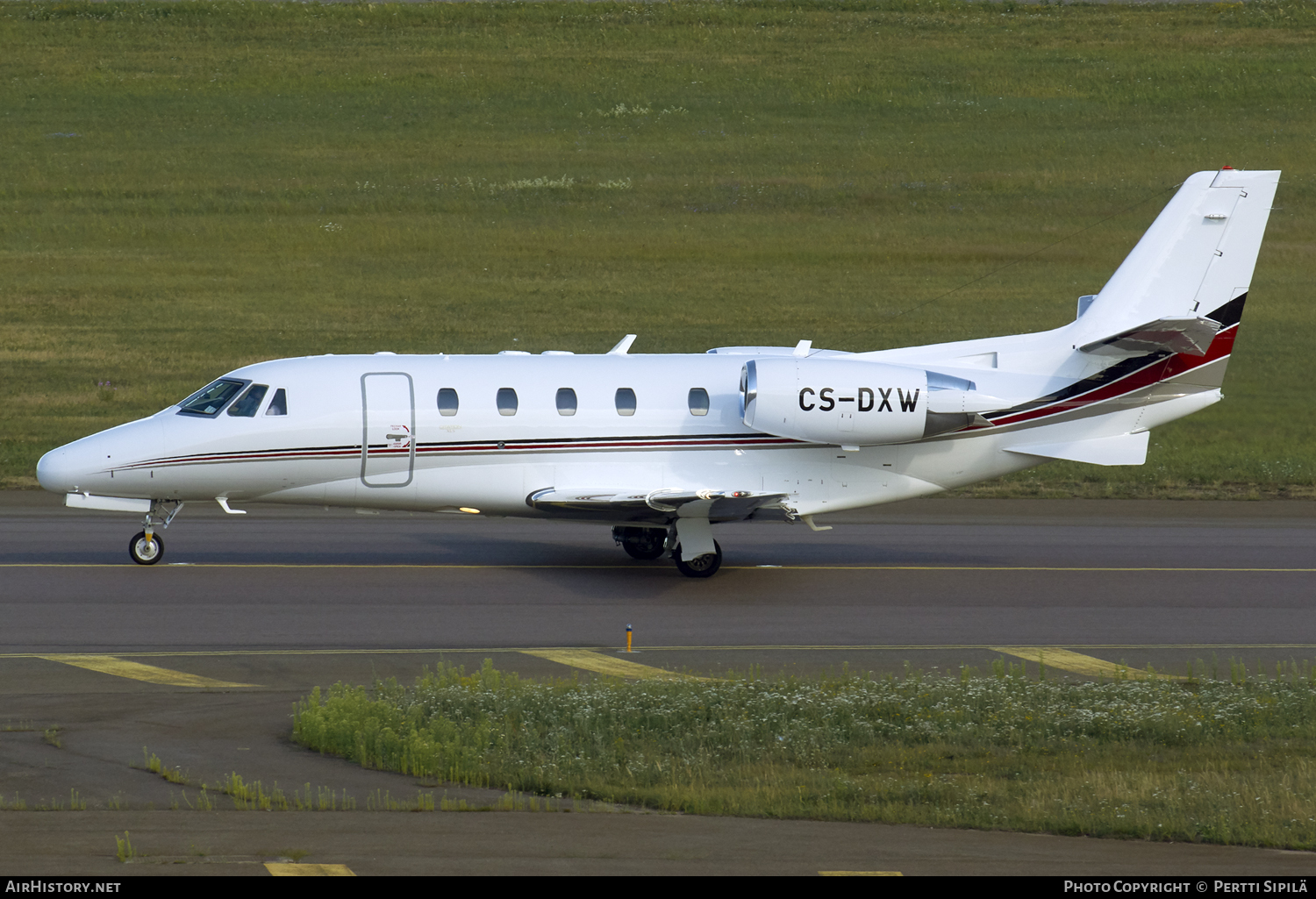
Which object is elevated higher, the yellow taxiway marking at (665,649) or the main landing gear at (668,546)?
the main landing gear at (668,546)

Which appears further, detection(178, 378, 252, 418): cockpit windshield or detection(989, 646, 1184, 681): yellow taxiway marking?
detection(178, 378, 252, 418): cockpit windshield

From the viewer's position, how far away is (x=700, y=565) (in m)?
21.7

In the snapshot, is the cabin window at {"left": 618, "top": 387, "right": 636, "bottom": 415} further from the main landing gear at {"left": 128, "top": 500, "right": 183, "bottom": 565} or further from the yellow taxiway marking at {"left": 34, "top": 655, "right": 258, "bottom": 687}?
the yellow taxiway marking at {"left": 34, "top": 655, "right": 258, "bottom": 687}

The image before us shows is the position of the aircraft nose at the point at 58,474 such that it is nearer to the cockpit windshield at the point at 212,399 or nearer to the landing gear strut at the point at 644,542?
the cockpit windshield at the point at 212,399

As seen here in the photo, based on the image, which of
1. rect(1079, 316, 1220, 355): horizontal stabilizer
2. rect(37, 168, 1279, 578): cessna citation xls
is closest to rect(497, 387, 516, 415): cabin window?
rect(37, 168, 1279, 578): cessna citation xls

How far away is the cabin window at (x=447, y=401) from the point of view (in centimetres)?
2150

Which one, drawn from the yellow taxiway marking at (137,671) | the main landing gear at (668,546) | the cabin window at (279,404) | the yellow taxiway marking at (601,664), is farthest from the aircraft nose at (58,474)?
the main landing gear at (668,546)

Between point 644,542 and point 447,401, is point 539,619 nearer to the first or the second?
point 447,401

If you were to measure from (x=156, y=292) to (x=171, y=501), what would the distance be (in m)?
27.6

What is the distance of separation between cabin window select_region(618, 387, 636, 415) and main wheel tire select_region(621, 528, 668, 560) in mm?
2258

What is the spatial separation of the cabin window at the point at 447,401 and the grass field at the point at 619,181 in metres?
12.3

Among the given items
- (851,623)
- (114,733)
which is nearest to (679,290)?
(851,623)

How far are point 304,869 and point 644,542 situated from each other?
540 inches

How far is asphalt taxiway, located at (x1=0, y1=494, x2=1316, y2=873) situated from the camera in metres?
10.9
